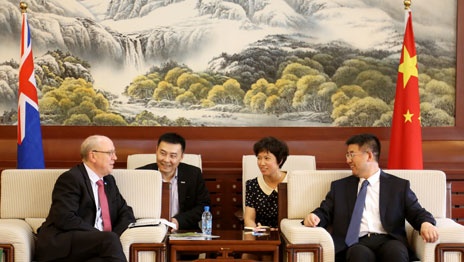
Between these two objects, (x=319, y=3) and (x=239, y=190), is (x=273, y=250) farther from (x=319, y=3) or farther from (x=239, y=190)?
(x=319, y=3)

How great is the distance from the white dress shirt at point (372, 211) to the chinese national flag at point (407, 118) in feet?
4.70

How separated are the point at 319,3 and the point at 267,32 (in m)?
0.66

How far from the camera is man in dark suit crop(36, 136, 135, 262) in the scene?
4164 millimetres

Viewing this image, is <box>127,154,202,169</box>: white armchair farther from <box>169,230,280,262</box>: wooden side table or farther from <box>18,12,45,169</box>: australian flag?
<box>169,230,280,262</box>: wooden side table

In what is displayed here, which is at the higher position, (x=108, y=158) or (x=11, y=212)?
A: (x=108, y=158)

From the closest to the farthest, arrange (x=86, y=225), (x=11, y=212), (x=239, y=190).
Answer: (x=86, y=225) < (x=11, y=212) < (x=239, y=190)

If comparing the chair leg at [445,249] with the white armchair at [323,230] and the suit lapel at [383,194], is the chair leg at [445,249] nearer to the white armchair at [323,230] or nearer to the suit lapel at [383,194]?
the white armchair at [323,230]

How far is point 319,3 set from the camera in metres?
6.66

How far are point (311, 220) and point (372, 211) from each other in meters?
0.50

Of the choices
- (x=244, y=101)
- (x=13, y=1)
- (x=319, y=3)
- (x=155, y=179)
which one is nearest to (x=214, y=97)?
(x=244, y=101)

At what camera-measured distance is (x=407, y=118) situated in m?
5.96

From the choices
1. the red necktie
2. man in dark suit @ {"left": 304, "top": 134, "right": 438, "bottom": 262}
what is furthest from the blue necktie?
the red necktie

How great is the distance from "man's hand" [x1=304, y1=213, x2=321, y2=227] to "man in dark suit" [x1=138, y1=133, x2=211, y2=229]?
1132 millimetres

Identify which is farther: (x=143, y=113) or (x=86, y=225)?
(x=143, y=113)
